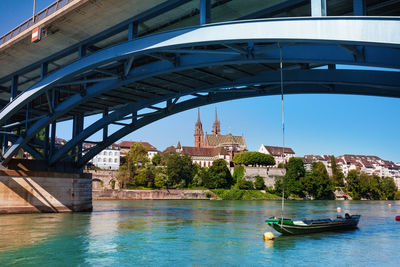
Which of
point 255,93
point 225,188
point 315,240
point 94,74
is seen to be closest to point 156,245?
point 315,240

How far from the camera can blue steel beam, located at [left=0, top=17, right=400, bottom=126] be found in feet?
20.7

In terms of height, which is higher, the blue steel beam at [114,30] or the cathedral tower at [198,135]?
the cathedral tower at [198,135]

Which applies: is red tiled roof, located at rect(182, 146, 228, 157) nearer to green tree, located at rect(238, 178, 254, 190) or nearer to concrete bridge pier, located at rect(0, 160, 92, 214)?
green tree, located at rect(238, 178, 254, 190)

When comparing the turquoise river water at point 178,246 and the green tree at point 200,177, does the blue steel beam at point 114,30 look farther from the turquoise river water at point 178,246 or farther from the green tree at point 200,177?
the green tree at point 200,177

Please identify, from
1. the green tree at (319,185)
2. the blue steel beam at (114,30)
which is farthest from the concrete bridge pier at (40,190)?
the green tree at (319,185)

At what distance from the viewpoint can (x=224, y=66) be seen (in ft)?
49.7

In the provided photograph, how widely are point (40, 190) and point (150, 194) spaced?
1641 inches

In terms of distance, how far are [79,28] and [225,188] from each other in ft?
211

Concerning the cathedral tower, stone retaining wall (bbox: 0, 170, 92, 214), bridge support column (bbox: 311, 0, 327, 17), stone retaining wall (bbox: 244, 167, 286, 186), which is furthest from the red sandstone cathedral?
bridge support column (bbox: 311, 0, 327, 17)

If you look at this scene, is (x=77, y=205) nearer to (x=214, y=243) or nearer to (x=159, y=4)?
(x=214, y=243)

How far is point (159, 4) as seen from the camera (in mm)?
12398

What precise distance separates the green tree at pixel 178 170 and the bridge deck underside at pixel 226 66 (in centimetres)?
4546

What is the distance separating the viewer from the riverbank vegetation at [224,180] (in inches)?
2753

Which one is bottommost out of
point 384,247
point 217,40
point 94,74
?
point 384,247
